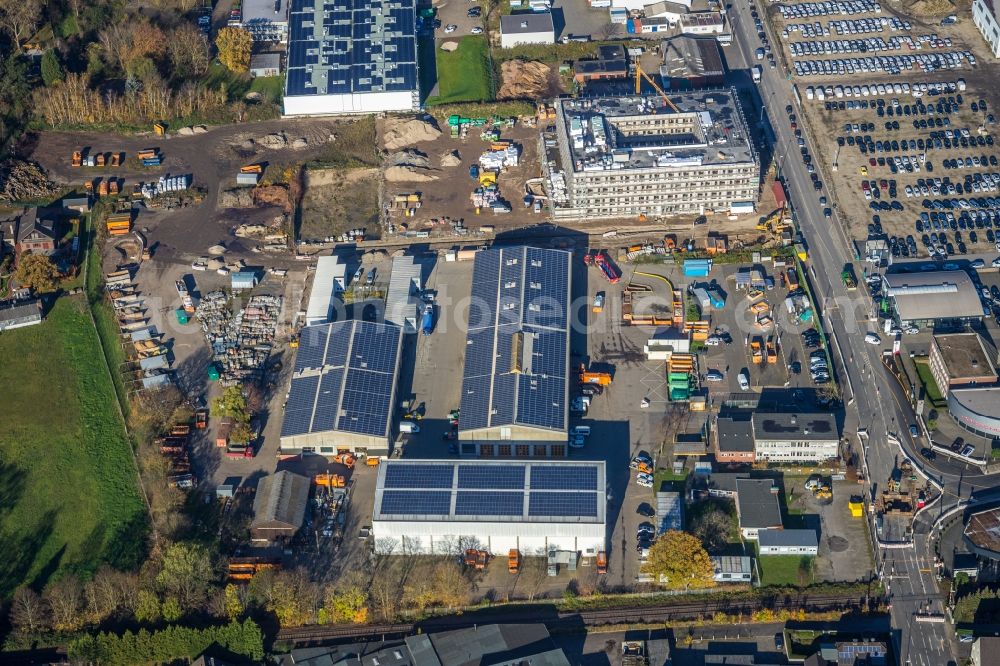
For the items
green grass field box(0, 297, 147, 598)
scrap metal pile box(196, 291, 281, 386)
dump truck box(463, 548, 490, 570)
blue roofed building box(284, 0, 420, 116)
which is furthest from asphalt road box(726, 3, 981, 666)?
green grass field box(0, 297, 147, 598)

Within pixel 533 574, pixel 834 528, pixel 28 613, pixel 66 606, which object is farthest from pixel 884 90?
pixel 28 613

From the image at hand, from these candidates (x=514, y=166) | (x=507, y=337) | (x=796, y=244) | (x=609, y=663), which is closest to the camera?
(x=609, y=663)

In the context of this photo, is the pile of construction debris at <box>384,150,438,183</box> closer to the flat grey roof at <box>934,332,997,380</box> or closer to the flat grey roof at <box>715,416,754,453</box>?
the flat grey roof at <box>715,416,754,453</box>

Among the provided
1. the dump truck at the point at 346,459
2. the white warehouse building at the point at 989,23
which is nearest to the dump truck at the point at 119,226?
the dump truck at the point at 346,459

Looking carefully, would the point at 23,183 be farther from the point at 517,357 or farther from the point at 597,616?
the point at 597,616

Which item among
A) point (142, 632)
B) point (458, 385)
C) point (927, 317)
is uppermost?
point (927, 317)

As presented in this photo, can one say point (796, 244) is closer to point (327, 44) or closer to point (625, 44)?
point (625, 44)

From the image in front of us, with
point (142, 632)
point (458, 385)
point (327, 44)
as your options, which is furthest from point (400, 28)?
point (142, 632)
